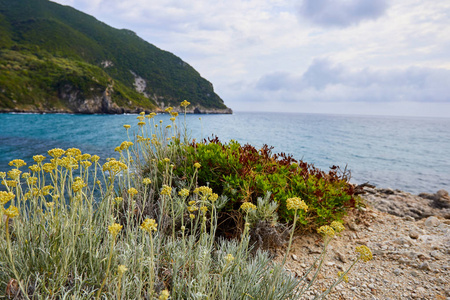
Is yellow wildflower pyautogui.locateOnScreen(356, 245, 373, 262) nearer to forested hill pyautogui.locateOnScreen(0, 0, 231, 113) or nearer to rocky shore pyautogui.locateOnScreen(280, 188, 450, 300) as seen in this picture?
rocky shore pyautogui.locateOnScreen(280, 188, 450, 300)

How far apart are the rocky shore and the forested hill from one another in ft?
250

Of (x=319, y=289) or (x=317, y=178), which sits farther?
(x=317, y=178)

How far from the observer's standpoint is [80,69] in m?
79.6

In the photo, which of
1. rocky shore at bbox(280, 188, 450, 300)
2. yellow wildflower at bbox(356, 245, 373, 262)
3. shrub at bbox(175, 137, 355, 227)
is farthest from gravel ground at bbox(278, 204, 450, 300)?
yellow wildflower at bbox(356, 245, 373, 262)

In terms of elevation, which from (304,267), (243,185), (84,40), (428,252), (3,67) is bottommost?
(304,267)

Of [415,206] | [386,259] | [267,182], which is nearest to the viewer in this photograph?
[386,259]

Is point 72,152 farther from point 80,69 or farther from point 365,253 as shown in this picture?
point 80,69

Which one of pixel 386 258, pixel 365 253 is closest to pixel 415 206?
pixel 386 258

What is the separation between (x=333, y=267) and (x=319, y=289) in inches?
25.3

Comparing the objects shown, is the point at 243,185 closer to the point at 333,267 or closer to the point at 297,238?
the point at 297,238

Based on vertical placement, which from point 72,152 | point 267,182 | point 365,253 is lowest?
point 267,182

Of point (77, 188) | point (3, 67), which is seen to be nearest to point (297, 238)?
point (77, 188)

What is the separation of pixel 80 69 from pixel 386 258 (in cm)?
9679

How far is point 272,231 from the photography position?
3.59 metres
